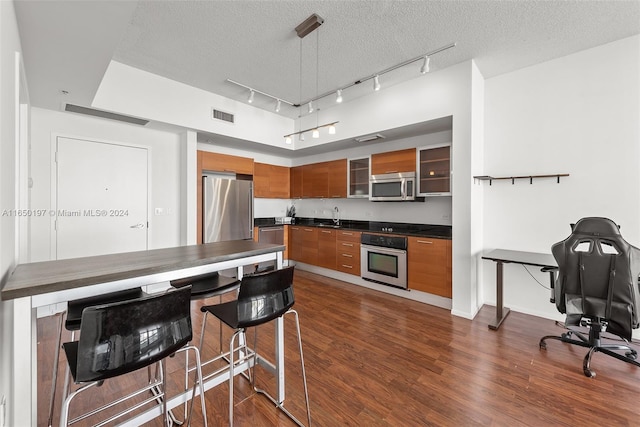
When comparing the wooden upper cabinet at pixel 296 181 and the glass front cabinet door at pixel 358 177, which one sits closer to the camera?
the glass front cabinet door at pixel 358 177

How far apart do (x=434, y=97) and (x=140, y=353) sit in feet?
12.3

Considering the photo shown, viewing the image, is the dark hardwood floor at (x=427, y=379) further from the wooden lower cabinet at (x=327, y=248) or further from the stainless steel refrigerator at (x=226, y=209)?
the wooden lower cabinet at (x=327, y=248)

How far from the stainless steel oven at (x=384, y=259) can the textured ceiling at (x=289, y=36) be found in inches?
91.0

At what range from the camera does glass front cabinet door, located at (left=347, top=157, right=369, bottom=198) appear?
15.1ft

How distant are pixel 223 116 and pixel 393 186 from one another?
2.87m

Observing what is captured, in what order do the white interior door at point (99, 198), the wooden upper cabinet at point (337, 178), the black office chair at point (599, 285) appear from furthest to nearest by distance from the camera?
1. the wooden upper cabinet at point (337, 178)
2. the white interior door at point (99, 198)
3. the black office chair at point (599, 285)

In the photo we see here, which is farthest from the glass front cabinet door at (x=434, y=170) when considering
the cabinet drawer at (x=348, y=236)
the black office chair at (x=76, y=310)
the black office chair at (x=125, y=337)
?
the black office chair at (x=76, y=310)

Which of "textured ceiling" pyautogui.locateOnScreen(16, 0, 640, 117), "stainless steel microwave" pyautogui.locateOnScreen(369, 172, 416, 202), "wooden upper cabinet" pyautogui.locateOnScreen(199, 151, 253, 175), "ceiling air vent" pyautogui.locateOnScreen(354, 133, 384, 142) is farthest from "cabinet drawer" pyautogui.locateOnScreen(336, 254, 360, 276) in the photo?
"textured ceiling" pyautogui.locateOnScreen(16, 0, 640, 117)

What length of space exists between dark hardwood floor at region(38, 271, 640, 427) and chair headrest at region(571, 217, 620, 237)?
1131mm

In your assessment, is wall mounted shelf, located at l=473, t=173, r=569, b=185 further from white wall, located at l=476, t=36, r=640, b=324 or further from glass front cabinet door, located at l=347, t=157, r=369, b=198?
glass front cabinet door, located at l=347, t=157, r=369, b=198

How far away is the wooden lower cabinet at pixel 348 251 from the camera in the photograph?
14.4ft

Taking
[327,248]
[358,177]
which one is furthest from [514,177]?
[327,248]

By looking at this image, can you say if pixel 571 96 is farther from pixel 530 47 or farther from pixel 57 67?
pixel 57 67

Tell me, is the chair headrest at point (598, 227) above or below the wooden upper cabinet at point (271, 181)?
below
